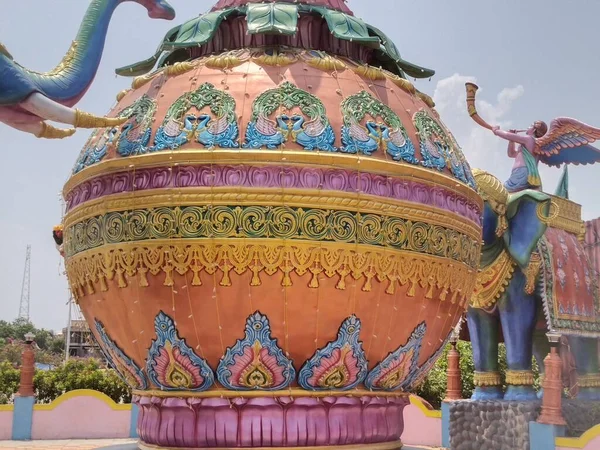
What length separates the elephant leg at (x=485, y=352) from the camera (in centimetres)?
1255

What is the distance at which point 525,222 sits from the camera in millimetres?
11609

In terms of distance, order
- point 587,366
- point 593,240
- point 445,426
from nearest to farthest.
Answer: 1. point 587,366
2. point 445,426
3. point 593,240

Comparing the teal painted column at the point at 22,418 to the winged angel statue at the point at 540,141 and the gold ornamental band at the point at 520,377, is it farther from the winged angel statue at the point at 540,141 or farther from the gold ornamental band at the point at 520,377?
the winged angel statue at the point at 540,141

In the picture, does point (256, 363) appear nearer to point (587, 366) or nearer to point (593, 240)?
point (587, 366)

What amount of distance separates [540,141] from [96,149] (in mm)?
8422

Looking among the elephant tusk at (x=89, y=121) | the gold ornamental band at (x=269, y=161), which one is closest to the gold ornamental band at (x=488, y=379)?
the gold ornamental band at (x=269, y=161)

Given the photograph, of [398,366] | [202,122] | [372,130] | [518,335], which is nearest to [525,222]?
[518,335]

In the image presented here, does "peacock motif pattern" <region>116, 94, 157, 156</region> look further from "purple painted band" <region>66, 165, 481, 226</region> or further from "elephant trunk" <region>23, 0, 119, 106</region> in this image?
"elephant trunk" <region>23, 0, 119, 106</region>

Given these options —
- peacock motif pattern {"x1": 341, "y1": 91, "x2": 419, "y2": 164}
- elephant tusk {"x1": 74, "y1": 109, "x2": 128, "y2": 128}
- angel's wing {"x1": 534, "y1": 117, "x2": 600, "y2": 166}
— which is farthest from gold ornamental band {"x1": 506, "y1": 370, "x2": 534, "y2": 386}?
elephant tusk {"x1": 74, "y1": 109, "x2": 128, "y2": 128}

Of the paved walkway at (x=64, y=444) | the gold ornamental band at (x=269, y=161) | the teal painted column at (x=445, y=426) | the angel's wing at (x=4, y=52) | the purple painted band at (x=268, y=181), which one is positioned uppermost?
the angel's wing at (x=4, y=52)

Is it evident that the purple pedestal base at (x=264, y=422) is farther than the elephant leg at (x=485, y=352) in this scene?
No

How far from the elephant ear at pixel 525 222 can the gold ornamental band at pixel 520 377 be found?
158 cm

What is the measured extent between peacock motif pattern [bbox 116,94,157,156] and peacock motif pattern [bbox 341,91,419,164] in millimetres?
1559

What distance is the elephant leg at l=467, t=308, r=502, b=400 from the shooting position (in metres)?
12.6
